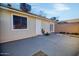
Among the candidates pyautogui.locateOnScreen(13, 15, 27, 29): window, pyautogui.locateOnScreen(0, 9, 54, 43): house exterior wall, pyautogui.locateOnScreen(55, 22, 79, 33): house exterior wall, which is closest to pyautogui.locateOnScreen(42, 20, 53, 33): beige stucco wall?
pyautogui.locateOnScreen(0, 9, 54, 43): house exterior wall

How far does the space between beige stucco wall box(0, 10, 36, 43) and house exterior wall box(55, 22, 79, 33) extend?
0.40 m

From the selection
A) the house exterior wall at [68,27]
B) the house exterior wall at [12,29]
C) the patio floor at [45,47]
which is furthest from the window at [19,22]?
the house exterior wall at [68,27]

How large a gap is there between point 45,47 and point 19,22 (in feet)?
1.85

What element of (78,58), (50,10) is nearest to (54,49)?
(78,58)

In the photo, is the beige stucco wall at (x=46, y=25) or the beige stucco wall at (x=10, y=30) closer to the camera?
the beige stucco wall at (x=10, y=30)

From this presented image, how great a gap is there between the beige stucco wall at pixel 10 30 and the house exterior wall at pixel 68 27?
1.31ft

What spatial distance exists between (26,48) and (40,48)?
219 millimetres

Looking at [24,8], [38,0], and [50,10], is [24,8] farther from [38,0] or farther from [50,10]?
[50,10]

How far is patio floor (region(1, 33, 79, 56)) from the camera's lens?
230 cm

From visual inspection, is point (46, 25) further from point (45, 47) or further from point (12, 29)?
point (12, 29)

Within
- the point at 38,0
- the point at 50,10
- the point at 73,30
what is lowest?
the point at 73,30

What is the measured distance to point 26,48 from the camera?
7.66 feet

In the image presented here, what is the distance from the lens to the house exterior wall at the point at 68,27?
7.65 ft

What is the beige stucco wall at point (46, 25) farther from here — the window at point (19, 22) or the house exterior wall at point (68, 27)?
the window at point (19, 22)
